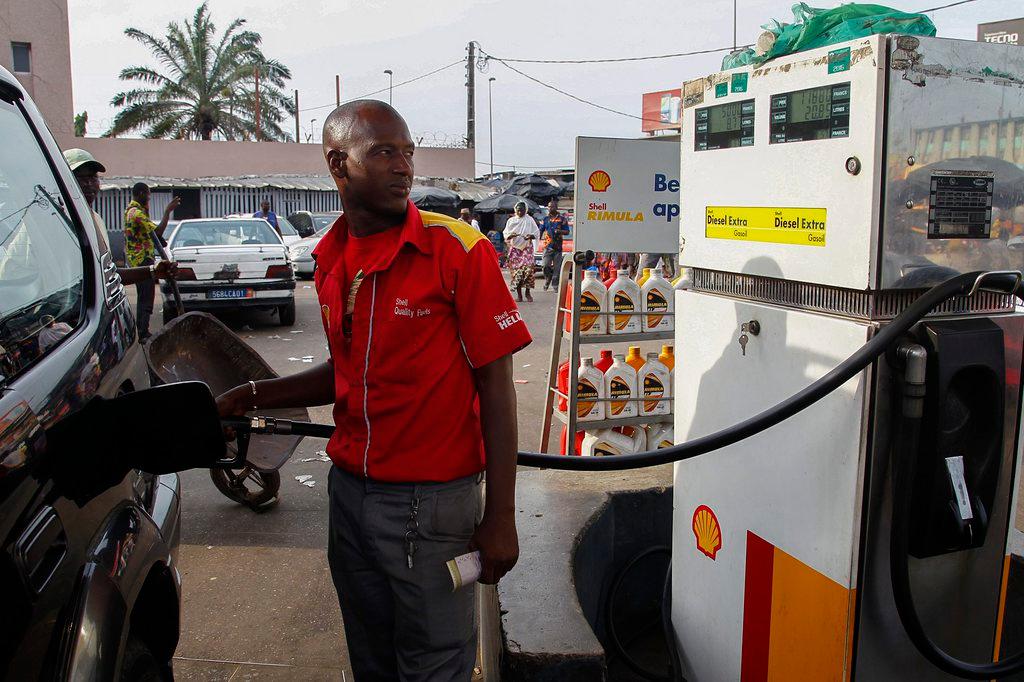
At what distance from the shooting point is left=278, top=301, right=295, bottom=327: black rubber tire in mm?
13109

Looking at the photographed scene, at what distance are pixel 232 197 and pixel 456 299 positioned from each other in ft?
108

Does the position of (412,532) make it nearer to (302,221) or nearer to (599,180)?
(599,180)

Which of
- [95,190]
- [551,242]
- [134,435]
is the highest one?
[95,190]

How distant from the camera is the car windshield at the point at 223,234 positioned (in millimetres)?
13234

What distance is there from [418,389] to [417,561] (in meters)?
0.42

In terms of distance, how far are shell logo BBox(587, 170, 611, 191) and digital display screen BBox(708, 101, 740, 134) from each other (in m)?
2.48

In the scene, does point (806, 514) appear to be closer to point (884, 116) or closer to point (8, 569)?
point (884, 116)

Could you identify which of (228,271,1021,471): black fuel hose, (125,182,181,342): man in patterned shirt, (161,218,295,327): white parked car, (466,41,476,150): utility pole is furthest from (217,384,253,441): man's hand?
(466,41,476,150): utility pole

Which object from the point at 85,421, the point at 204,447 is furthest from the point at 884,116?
the point at 85,421

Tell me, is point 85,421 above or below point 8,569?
above

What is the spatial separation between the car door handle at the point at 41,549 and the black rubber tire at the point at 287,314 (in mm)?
11764

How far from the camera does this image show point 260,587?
426 centimetres

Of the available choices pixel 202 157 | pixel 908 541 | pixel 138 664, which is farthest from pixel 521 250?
pixel 202 157

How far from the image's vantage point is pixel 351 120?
2.09m
